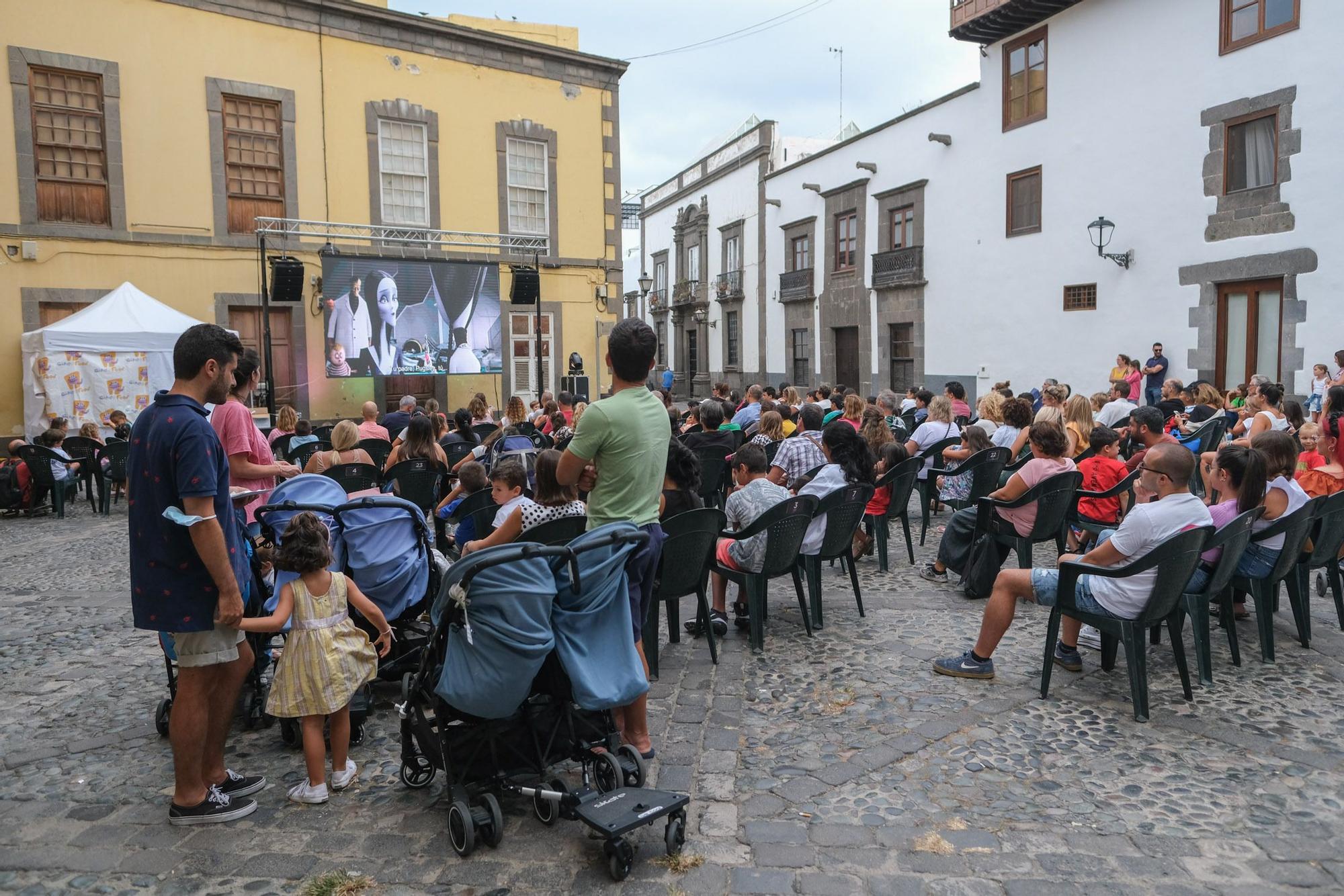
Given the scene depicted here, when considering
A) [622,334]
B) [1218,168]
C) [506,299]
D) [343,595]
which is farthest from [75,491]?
[1218,168]

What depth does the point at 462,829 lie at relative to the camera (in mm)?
2918

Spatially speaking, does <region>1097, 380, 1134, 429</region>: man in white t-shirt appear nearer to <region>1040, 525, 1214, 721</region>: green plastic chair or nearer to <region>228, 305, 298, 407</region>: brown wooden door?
<region>1040, 525, 1214, 721</region>: green plastic chair

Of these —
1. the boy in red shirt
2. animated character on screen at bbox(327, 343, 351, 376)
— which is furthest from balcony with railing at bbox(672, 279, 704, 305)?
the boy in red shirt

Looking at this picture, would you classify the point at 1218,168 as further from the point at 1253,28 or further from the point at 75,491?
the point at 75,491

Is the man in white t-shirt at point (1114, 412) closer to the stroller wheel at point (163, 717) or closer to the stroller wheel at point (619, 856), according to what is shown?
the stroller wheel at point (619, 856)

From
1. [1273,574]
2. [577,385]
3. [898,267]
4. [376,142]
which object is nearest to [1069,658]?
[1273,574]

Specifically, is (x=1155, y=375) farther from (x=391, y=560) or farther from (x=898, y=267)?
(x=391, y=560)

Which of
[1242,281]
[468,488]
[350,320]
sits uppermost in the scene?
[1242,281]

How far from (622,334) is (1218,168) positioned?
1349 centimetres

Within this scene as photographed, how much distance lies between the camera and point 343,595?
137 inches

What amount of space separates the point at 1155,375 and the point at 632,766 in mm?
13832

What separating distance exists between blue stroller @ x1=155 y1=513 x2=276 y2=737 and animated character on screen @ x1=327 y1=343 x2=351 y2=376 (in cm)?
1108

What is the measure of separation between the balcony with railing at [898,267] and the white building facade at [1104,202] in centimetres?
5

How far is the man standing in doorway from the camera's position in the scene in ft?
46.8
